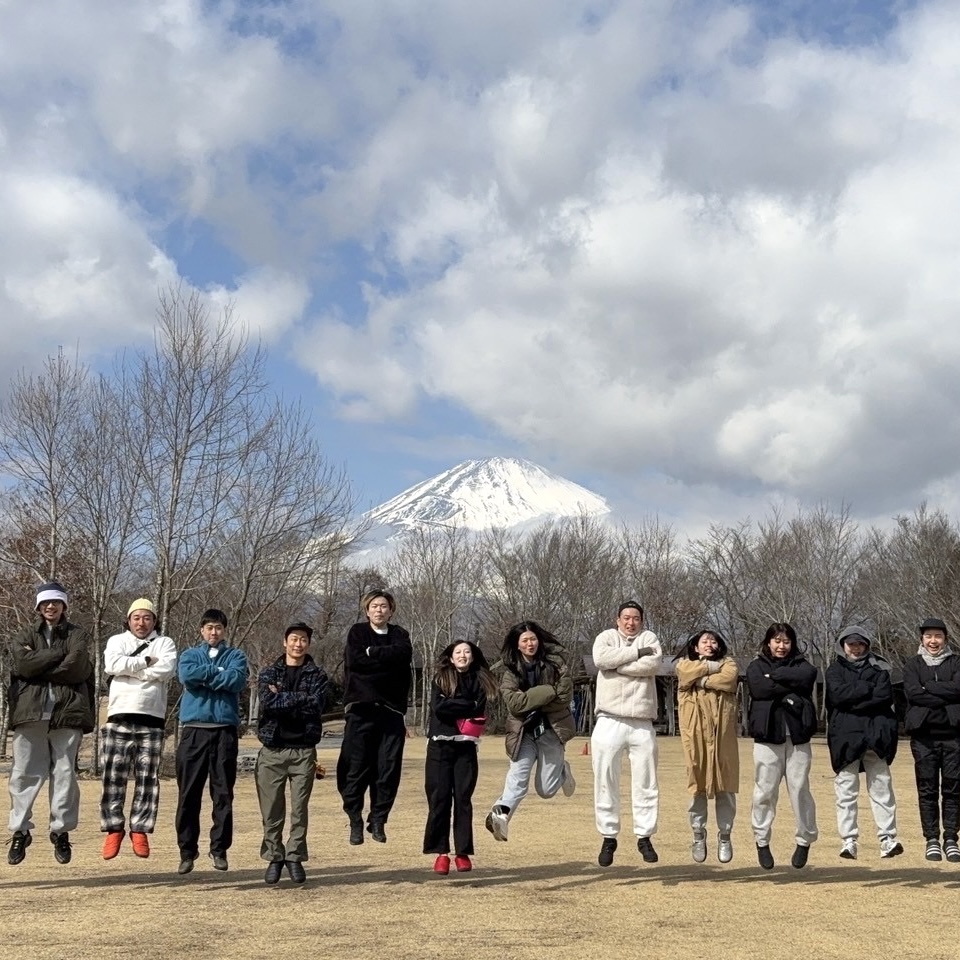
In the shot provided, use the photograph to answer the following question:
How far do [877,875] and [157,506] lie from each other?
17.3 metres

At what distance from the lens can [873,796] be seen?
9055 mm

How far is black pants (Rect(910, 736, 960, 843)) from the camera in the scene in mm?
9039

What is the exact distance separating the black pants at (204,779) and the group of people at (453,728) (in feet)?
0.05

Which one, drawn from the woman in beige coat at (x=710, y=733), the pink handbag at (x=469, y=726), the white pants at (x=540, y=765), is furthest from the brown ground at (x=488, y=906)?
the pink handbag at (x=469, y=726)

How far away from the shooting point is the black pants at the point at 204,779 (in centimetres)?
856

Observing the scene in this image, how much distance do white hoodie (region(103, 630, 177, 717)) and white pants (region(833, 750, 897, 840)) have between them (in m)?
5.27

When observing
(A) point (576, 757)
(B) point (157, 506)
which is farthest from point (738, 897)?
(A) point (576, 757)

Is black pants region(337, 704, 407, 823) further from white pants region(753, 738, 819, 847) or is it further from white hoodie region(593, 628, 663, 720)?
white pants region(753, 738, 819, 847)

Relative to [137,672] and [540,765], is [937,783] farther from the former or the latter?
[137,672]

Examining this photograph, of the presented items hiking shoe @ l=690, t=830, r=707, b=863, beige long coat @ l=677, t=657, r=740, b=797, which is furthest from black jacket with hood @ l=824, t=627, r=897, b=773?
hiking shoe @ l=690, t=830, r=707, b=863

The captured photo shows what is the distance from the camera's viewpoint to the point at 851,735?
9.07 meters

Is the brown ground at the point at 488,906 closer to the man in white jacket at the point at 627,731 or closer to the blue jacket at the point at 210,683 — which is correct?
the man in white jacket at the point at 627,731

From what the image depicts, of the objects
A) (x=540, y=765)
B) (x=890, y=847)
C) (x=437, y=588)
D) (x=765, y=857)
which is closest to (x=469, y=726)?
(x=540, y=765)

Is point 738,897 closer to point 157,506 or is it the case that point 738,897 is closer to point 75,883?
point 75,883
